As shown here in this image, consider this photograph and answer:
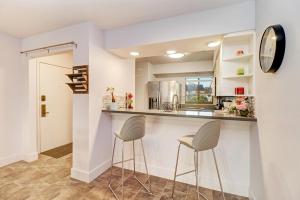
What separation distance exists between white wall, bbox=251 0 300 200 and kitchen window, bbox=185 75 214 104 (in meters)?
4.07

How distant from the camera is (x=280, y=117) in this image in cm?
118

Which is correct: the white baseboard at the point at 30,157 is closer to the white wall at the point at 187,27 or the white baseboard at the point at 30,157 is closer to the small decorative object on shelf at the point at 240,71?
the white wall at the point at 187,27

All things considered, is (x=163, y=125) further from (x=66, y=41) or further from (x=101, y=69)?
(x=66, y=41)

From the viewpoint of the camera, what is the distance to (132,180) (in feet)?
8.14

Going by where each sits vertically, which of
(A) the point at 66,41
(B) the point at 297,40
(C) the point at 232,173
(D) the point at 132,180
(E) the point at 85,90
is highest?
(A) the point at 66,41

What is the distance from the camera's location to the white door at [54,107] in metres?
3.57

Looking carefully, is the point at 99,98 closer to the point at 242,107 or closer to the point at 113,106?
the point at 113,106

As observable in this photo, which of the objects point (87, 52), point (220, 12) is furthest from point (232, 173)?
point (87, 52)

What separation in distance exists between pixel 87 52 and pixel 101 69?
13.8 inches

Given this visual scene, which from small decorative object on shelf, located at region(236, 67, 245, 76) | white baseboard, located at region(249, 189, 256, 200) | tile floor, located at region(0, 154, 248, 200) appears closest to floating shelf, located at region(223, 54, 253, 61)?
small decorative object on shelf, located at region(236, 67, 245, 76)

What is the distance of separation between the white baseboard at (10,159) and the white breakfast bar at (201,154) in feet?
6.68

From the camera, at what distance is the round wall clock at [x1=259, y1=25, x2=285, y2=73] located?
3.73 feet

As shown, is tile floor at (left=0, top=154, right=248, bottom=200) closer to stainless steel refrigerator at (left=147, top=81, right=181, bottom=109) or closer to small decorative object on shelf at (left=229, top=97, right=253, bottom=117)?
small decorative object on shelf at (left=229, top=97, right=253, bottom=117)

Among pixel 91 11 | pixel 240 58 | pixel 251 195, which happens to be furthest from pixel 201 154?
pixel 91 11
